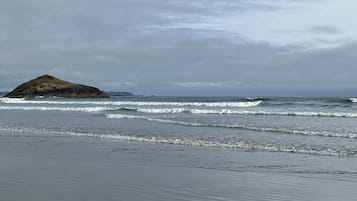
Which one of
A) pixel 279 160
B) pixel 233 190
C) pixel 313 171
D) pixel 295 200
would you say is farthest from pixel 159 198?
pixel 279 160

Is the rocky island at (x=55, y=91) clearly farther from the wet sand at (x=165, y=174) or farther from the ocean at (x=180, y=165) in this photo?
the wet sand at (x=165, y=174)

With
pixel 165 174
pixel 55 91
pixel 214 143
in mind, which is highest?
pixel 55 91

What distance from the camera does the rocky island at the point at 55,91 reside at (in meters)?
101

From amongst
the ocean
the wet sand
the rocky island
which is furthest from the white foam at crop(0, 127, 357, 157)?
the rocky island

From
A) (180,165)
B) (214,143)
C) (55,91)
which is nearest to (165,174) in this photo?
(180,165)

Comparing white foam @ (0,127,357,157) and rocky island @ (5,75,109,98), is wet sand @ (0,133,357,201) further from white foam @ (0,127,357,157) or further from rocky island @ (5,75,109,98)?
rocky island @ (5,75,109,98)

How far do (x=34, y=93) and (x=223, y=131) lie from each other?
89.4 m

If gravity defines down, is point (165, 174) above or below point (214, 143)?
below

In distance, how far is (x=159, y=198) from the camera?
23.1 feet

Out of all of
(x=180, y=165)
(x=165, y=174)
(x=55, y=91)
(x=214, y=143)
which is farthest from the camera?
(x=55, y=91)

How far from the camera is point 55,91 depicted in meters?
102

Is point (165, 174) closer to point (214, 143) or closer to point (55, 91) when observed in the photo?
point (214, 143)

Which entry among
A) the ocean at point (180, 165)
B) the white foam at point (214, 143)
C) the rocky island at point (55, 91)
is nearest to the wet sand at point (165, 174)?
the ocean at point (180, 165)

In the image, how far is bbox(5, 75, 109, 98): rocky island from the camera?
101 metres
